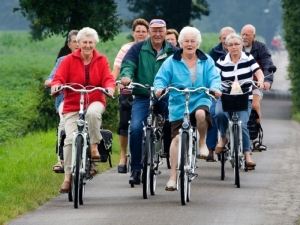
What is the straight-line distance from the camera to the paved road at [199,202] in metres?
10.2

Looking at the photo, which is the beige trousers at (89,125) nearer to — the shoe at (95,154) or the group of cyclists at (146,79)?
the group of cyclists at (146,79)

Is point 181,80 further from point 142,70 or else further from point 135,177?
point 135,177

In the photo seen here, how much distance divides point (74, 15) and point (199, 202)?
11.2 metres

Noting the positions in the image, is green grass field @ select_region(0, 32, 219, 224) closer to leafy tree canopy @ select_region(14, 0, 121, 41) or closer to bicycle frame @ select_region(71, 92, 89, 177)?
bicycle frame @ select_region(71, 92, 89, 177)

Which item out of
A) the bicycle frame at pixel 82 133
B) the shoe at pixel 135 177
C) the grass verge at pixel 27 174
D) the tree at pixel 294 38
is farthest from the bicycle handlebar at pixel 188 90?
the tree at pixel 294 38

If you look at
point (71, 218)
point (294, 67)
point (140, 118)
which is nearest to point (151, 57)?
point (140, 118)

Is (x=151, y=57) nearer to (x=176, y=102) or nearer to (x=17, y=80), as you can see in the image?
(x=176, y=102)

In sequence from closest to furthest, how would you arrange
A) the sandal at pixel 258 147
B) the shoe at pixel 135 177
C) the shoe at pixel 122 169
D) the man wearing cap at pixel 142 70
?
1. the man wearing cap at pixel 142 70
2. the shoe at pixel 135 177
3. the shoe at pixel 122 169
4. the sandal at pixel 258 147

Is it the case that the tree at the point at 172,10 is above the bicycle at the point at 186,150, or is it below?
above

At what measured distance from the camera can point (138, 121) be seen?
41.2 feet

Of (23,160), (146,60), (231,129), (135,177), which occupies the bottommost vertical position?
(23,160)

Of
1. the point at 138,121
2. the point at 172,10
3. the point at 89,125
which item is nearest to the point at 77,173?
the point at 89,125

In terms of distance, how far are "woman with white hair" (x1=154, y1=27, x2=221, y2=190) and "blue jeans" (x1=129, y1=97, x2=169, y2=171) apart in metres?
0.75

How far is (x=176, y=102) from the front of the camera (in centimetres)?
1184
